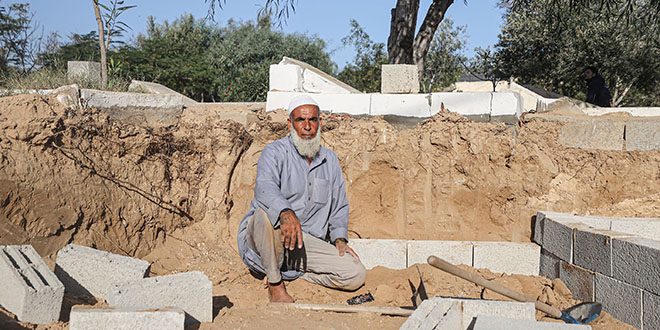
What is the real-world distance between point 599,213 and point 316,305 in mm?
3575

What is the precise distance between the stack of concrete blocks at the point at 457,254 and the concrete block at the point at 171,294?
2055mm

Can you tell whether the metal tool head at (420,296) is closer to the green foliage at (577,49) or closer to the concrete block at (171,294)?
the concrete block at (171,294)

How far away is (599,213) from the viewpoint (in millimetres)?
5551

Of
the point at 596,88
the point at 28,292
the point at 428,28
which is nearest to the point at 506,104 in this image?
the point at 428,28

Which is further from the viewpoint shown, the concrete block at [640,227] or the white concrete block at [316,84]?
the white concrete block at [316,84]

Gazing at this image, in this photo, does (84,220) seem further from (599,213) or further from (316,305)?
(599,213)

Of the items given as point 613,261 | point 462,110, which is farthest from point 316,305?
point 462,110

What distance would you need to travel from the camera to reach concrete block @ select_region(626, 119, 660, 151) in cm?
544

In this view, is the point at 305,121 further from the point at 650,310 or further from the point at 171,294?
the point at 650,310

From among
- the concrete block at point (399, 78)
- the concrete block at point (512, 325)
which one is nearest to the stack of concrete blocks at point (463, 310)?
the concrete block at point (512, 325)

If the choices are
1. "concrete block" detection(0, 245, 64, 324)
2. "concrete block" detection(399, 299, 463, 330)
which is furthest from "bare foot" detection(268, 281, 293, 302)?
"concrete block" detection(0, 245, 64, 324)

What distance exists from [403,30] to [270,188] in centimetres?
643

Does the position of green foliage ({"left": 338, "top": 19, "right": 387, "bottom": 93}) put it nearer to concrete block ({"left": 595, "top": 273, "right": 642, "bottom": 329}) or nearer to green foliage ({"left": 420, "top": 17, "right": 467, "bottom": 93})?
green foliage ({"left": 420, "top": 17, "right": 467, "bottom": 93})

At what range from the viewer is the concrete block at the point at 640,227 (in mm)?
4473
